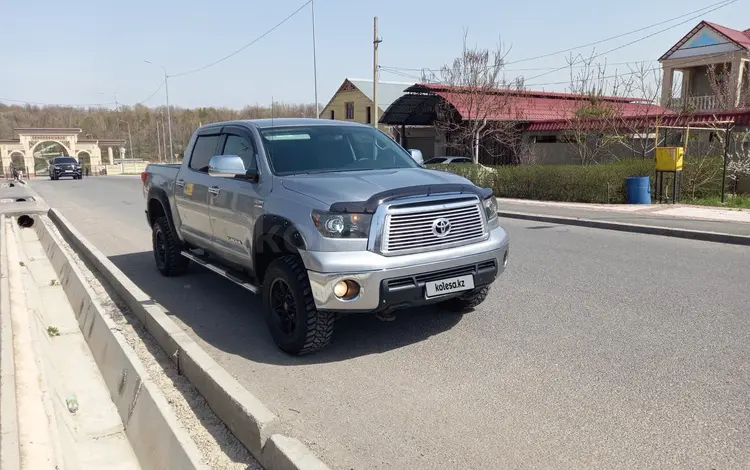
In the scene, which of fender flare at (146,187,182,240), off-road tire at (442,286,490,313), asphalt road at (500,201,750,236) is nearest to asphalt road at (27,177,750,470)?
off-road tire at (442,286,490,313)

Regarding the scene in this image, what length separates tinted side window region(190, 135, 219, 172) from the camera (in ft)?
21.4

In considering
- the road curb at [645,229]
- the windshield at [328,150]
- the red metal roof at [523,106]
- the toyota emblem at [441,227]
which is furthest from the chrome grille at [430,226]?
the red metal roof at [523,106]

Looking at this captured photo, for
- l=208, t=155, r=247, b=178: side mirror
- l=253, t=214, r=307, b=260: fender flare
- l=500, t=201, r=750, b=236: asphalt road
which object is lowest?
l=500, t=201, r=750, b=236: asphalt road

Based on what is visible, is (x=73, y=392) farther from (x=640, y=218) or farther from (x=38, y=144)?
(x=38, y=144)

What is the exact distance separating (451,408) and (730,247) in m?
7.74

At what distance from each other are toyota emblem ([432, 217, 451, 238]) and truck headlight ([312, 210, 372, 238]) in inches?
21.7

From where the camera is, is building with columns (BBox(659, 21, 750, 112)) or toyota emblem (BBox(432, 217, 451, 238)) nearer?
toyota emblem (BBox(432, 217, 451, 238))

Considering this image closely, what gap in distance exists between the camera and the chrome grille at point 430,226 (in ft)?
14.3

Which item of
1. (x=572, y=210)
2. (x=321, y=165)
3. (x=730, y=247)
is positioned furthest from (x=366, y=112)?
(x=321, y=165)

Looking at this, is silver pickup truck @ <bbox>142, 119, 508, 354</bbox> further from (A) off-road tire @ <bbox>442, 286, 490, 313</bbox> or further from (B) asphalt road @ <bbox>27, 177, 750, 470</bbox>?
(B) asphalt road @ <bbox>27, 177, 750, 470</bbox>

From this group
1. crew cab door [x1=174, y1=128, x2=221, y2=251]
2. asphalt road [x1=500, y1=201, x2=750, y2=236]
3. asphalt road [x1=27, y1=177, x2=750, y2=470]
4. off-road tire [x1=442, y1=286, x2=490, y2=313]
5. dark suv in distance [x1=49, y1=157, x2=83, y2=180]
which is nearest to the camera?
asphalt road [x1=27, y1=177, x2=750, y2=470]

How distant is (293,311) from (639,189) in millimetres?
13174

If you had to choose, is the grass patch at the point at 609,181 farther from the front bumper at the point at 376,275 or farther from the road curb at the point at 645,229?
the front bumper at the point at 376,275

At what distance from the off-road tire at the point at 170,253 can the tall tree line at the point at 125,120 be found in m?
103
